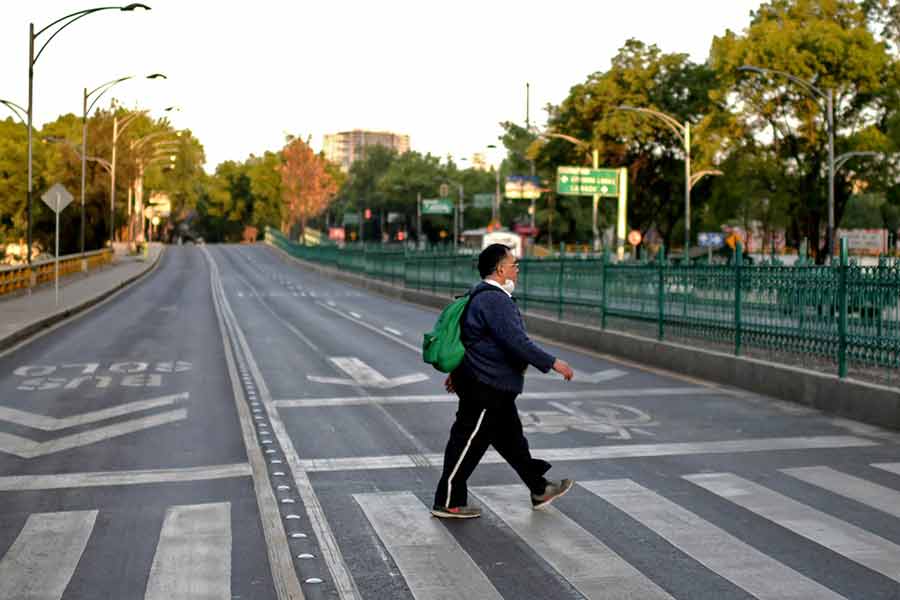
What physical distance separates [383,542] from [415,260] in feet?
122

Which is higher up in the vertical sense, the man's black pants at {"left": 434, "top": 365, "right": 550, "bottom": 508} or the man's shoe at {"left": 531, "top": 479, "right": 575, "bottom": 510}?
the man's black pants at {"left": 434, "top": 365, "right": 550, "bottom": 508}

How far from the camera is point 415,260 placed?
43.8 metres

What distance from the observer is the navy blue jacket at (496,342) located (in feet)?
23.4


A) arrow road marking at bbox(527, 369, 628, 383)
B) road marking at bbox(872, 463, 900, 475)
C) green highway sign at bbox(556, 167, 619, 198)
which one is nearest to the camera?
road marking at bbox(872, 463, 900, 475)

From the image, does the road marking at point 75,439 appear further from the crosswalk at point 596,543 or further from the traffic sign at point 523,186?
the traffic sign at point 523,186

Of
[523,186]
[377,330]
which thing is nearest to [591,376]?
[377,330]

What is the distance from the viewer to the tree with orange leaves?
486 ft

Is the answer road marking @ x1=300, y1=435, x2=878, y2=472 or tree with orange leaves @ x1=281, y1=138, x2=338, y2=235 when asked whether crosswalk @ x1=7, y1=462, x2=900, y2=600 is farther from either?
tree with orange leaves @ x1=281, y1=138, x2=338, y2=235

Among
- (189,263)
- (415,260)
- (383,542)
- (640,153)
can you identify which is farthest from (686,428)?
(189,263)

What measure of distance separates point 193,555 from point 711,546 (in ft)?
9.87

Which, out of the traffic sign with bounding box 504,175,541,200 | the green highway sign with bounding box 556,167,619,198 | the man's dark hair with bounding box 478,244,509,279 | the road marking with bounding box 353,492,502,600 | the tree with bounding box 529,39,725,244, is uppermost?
the tree with bounding box 529,39,725,244

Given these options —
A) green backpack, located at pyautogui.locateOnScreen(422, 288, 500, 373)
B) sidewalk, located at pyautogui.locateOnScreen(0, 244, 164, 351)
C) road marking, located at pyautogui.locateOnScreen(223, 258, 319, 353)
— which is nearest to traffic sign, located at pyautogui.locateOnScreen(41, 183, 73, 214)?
sidewalk, located at pyautogui.locateOnScreen(0, 244, 164, 351)

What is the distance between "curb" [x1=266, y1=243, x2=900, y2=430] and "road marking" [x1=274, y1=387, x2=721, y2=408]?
2.06 ft

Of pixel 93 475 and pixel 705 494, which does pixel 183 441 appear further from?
pixel 705 494
